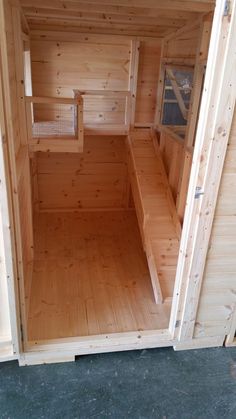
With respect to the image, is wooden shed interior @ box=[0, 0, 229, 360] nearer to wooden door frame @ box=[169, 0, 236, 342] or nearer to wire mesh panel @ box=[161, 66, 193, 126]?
wire mesh panel @ box=[161, 66, 193, 126]

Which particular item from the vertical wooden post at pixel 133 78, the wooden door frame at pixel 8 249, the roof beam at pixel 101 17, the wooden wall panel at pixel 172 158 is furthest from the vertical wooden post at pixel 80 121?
the wooden door frame at pixel 8 249

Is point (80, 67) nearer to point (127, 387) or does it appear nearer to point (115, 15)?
point (115, 15)

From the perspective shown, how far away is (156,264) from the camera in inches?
100

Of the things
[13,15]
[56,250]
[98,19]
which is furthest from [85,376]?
[98,19]

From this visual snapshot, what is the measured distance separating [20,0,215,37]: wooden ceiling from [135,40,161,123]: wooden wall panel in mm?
160

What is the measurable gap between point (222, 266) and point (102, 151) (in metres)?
2.43

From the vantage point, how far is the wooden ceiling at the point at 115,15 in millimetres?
2062

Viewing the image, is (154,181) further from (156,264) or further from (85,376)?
(85,376)

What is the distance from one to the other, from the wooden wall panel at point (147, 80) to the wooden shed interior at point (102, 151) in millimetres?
11

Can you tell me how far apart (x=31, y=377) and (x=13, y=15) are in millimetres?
2200

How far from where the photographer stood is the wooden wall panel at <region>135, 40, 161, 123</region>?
11.2 ft

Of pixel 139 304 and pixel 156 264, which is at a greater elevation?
pixel 156 264

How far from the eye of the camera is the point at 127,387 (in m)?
1.82

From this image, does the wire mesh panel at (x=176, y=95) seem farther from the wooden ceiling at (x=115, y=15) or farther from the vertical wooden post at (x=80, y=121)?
the vertical wooden post at (x=80, y=121)
